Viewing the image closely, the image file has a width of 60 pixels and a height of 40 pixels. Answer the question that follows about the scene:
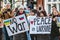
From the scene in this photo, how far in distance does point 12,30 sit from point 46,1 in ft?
15.8

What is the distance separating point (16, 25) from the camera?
44.1 ft

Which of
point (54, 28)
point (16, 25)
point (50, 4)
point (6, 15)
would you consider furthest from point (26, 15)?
point (50, 4)

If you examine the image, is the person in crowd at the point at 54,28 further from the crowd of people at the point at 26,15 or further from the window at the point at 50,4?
the window at the point at 50,4

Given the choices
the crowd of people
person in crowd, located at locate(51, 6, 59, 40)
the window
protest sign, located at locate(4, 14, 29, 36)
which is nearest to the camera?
person in crowd, located at locate(51, 6, 59, 40)

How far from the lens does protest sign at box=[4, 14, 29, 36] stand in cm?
1328

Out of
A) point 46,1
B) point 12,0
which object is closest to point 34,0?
point 46,1

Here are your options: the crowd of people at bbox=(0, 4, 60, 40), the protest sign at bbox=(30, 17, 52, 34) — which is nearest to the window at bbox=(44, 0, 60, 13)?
the crowd of people at bbox=(0, 4, 60, 40)

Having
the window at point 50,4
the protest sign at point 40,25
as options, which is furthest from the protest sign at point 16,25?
the window at point 50,4

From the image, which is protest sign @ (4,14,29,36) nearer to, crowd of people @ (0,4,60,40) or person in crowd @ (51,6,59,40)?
crowd of people @ (0,4,60,40)

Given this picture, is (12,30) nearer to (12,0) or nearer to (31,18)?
(31,18)

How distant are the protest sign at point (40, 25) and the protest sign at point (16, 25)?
0.26 m

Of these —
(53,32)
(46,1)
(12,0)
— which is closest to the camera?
(53,32)

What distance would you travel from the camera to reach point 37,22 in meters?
13.2

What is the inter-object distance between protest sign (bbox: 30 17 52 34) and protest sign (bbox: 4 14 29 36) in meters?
0.26
